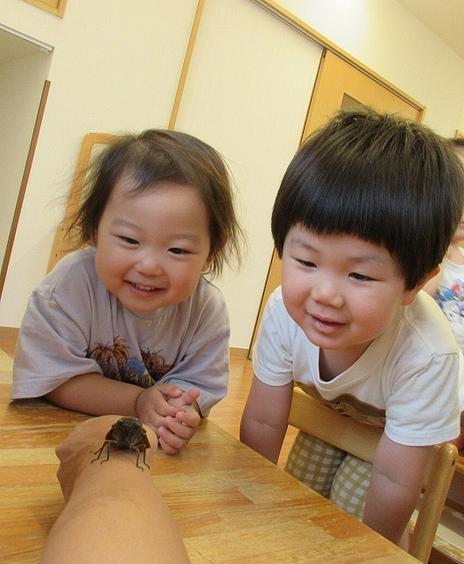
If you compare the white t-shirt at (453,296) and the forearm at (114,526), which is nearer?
the forearm at (114,526)

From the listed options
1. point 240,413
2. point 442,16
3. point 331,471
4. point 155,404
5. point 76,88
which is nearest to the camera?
point 155,404

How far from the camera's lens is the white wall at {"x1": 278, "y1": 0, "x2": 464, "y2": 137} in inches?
134

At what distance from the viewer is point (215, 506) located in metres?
0.47

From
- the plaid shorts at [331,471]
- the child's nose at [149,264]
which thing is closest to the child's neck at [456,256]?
the plaid shorts at [331,471]

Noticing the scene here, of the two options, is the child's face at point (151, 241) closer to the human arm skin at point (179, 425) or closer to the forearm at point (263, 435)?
the human arm skin at point (179, 425)

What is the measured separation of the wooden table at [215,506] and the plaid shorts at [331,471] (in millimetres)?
461

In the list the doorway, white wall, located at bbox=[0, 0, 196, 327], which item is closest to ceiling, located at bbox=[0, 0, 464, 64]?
white wall, located at bbox=[0, 0, 196, 327]

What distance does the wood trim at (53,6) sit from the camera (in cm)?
229

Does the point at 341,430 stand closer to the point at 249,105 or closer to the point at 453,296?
the point at 453,296

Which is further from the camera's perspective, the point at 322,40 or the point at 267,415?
the point at 322,40

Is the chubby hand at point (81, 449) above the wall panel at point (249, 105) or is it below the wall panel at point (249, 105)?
below

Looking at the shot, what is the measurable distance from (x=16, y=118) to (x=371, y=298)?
234 cm

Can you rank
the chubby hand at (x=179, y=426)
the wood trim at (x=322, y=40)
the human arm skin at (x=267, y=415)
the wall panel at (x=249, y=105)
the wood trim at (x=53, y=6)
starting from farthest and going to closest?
1. the wood trim at (x=322, y=40)
2. the wall panel at (x=249, y=105)
3. the wood trim at (x=53, y=6)
4. the human arm skin at (x=267, y=415)
5. the chubby hand at (x=179, y=426)

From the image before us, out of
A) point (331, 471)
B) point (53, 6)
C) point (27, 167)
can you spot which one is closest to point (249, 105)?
point (53, 6)
